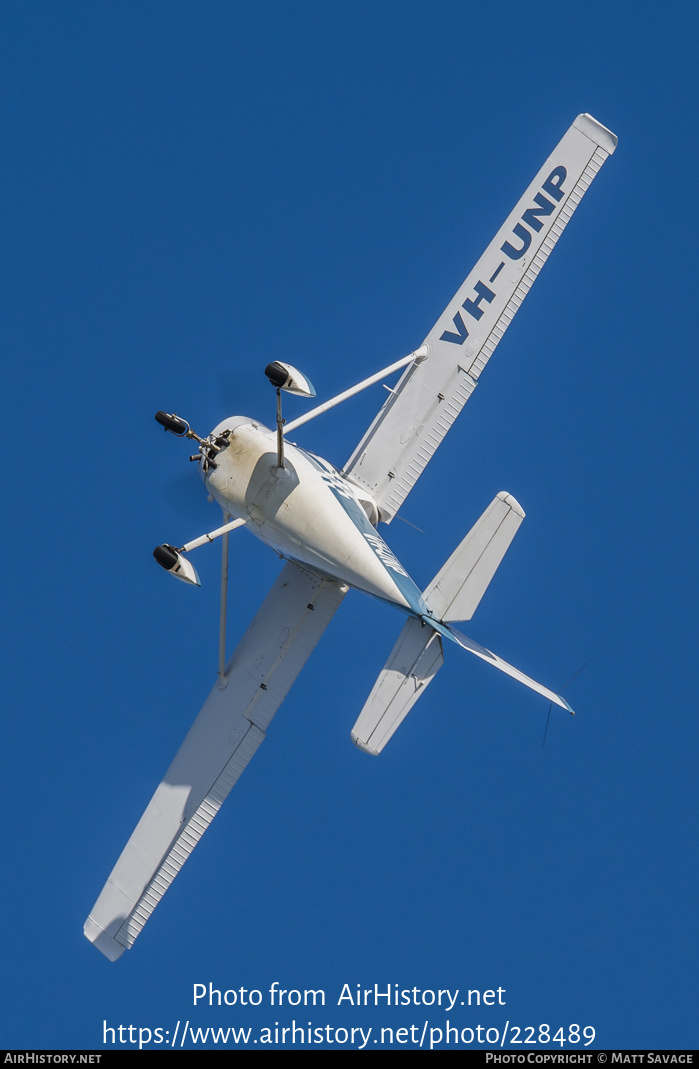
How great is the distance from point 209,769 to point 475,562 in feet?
19.3

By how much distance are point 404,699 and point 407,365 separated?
5.60 meters

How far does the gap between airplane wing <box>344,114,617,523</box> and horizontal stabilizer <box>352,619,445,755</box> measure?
9.76 ft

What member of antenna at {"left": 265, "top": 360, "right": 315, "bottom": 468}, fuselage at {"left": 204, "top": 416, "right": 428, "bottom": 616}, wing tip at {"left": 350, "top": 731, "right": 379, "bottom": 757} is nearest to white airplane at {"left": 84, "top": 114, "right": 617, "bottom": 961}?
fuselage at {"left": 204, "top": 416, "right": 428, "bottom": 616}

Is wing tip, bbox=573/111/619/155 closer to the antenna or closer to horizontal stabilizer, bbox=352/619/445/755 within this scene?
the antenna

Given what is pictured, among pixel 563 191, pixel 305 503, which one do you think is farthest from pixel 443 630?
pixel 563 191

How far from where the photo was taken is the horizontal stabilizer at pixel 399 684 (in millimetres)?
15539

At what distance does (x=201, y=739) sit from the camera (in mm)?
17625

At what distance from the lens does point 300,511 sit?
15.2 m

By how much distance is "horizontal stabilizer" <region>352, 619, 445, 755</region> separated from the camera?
15.5m

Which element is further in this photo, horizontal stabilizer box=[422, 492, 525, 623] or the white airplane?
the white airplane

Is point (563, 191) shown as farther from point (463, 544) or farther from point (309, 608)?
point (309, 608)

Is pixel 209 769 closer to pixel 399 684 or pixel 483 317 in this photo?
pixel 399 684

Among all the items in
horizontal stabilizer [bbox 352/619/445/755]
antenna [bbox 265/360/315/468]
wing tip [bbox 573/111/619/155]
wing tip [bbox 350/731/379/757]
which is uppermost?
wing tip [bbox 573/111/619/155]

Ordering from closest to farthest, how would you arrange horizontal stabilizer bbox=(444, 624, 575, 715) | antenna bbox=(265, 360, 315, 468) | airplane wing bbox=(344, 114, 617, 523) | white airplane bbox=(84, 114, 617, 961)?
1. antenna bbox=(265, 360, 315, 468)
2. horizontal stabilizer bbox=(444, 624, 575, 715)
3. white airplane bbox=(84, 114, 617, 961)
4. airplane wing bbox=(344, 114, 617, 523)
